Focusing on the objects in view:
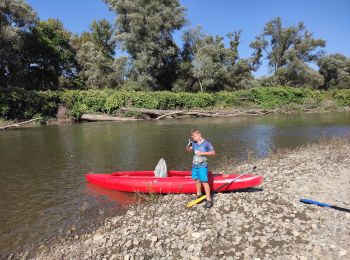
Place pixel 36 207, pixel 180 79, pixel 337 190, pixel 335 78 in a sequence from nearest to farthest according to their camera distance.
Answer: pixel 337 190 < pixel 36 207 < pixel 180 79 < pixel 335 78

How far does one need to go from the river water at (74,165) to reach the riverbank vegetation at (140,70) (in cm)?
1192

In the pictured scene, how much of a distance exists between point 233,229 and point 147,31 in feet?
140

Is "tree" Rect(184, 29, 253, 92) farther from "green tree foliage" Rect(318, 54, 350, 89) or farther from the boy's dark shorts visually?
the boy's dark shorts

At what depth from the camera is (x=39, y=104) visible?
3456 centimetres

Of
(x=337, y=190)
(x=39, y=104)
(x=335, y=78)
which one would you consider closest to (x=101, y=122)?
(x=39, y=104)

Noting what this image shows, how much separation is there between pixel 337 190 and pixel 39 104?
31.4m

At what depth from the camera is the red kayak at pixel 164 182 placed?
8914 millimetres

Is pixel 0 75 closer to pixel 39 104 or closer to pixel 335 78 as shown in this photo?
pixel 39 104

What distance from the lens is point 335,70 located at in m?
65.8

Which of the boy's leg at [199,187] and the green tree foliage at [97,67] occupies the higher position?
the green tree foliage at [97,67]

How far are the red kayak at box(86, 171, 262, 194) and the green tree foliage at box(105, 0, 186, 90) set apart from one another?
36.3 m

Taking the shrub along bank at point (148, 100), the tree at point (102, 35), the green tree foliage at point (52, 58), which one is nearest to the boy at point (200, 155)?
the shrub along bank at point (148, 100)

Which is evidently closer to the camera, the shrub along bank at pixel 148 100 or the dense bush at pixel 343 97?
the shrub along bank at pixel 148 100

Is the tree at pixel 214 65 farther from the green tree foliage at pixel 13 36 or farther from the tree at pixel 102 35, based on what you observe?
the green tree foliage at pixel 13 36
